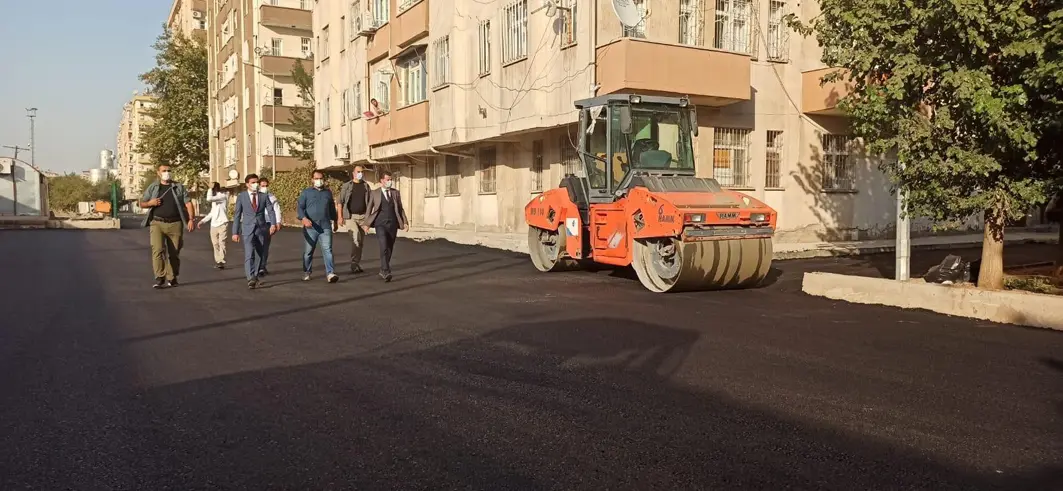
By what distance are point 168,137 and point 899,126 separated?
6262 cm

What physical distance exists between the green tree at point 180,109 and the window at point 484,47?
45461 millimetres

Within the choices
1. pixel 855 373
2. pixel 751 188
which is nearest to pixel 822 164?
pixel 751 188

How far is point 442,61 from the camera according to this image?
2645cm

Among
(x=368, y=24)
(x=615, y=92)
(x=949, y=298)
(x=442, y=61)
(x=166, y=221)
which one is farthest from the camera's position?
(x=368, y=24)

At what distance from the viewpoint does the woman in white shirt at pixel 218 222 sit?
54.1ft

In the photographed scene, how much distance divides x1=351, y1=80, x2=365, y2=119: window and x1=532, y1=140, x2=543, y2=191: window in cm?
1258

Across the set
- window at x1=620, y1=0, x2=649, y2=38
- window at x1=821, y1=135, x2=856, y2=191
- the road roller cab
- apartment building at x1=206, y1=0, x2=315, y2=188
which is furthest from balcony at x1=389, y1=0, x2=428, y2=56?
apartment building at x1=206, y1=0, x2=315, y2=188

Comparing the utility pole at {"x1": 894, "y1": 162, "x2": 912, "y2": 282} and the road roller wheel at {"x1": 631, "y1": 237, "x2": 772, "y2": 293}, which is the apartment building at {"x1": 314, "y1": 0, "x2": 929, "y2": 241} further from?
the utility pole at {"x1": 894, "y1": 162, "x2": 912, "y2": 282}

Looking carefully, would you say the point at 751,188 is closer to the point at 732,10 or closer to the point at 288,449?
the point at 732,10

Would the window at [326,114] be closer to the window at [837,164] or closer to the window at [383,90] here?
the window at [383,90]

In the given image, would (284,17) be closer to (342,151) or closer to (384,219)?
(342,151)

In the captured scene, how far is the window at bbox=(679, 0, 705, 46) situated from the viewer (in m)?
19.7

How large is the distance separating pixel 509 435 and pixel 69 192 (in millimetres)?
117443

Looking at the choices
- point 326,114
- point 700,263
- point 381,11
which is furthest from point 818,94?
point 326,114
